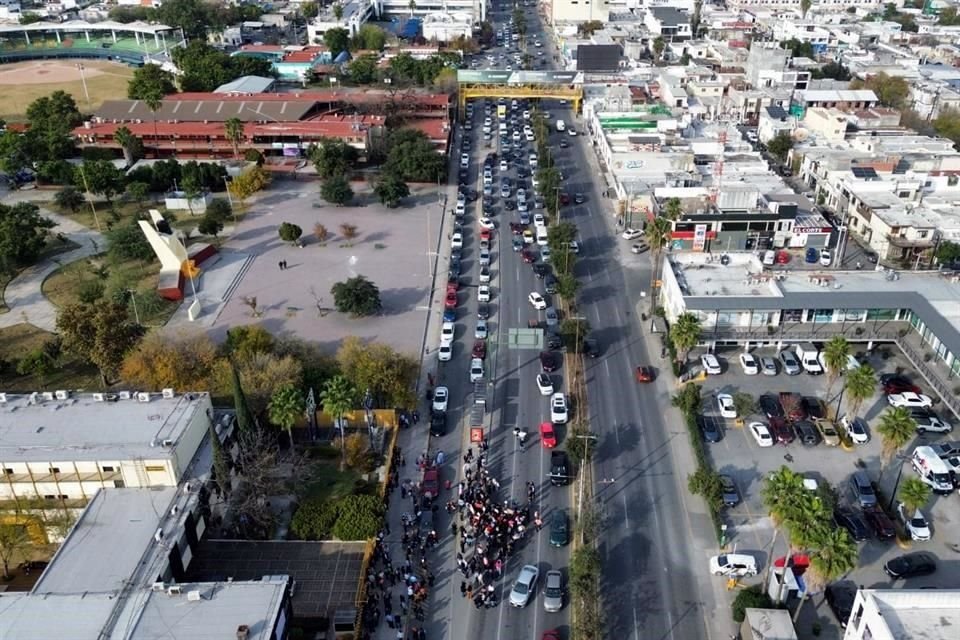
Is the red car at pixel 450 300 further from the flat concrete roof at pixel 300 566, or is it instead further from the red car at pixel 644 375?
the flat concrete roof at pixel 300 566

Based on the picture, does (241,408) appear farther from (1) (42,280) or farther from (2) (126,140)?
(2) (126,140)

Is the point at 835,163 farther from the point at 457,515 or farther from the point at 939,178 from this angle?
the point at 457,515

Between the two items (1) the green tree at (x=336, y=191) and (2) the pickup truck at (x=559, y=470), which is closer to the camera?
(2) the pickup truck at (x=559, y=470)

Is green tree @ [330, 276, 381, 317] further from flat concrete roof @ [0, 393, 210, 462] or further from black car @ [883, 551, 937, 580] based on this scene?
black car @ [883, 551, 937, 580]

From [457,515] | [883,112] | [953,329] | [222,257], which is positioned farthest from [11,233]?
[883,112]

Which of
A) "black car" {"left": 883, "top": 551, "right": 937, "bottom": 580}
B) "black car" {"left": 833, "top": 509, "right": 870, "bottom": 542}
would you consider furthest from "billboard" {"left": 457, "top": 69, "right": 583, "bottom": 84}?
"black car" {"left": 883, "top": 551, "right": 937, "bottom": 580}

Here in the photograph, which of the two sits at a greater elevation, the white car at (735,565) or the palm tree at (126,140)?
the palm tree at (126,140)

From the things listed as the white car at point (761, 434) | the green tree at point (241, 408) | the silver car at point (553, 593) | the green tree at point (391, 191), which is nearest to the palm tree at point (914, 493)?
the white car at point (761, 434)
